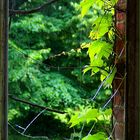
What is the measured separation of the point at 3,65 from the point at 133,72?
0.25 meters

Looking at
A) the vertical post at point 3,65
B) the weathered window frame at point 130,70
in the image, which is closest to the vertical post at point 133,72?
the weathered window frame at point 130,70

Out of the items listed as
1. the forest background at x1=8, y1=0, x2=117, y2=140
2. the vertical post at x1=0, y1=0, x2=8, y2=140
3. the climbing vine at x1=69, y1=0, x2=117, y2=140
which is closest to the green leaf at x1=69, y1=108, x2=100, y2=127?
the climbing vine at x1=69, y1=0, x2=117, y2=140

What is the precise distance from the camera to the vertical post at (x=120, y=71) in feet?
2.39

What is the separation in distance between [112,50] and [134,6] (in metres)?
0.14

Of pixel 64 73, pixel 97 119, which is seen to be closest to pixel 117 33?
pixel 97 119

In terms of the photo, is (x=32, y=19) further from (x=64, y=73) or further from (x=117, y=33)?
(x=117, y=33)

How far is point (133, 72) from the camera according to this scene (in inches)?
25.1

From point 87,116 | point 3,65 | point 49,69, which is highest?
point 3,65

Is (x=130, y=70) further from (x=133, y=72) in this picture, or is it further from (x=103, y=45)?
(x=103, y=45)

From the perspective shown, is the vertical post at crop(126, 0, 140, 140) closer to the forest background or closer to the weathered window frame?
the weathered window frame

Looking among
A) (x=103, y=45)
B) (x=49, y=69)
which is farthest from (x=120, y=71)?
(x=49, y=69)

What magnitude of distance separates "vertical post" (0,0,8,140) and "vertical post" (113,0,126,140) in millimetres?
237

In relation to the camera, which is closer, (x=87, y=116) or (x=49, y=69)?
(x=87, y=116)

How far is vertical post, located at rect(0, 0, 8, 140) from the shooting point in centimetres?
67
